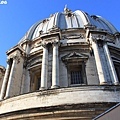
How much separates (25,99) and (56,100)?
7.56ft

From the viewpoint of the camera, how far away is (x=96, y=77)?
18109 millimetres

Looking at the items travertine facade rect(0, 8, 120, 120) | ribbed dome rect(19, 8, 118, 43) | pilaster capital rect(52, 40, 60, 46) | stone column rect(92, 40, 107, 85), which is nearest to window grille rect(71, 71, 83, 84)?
travertine facade rect(0, 8, 120, 120)

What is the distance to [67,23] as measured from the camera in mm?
25734

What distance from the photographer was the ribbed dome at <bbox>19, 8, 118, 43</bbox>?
82.3 feet

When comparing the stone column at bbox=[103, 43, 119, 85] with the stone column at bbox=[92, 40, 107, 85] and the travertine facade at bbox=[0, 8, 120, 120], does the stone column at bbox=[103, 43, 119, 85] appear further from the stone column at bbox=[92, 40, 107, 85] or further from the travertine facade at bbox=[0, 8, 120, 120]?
the stone column at bbox=[92, 40, 107, 85]

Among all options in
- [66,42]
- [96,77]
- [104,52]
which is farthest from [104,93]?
[66,42]

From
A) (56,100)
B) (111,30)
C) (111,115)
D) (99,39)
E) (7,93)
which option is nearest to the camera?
(111,115)

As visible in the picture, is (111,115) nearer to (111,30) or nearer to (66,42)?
(66,42)

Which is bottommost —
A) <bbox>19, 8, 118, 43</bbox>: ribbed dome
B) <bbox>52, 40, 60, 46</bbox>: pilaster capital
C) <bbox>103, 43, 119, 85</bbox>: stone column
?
<bbox>103, 43, 119, 85</bbox>: stone column

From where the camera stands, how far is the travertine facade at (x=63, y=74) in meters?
12.2

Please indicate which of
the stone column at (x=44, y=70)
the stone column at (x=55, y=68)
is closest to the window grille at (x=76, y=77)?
the stone column at (x=55, y=68)

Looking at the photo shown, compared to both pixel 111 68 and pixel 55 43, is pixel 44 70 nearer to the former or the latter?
pixel 55 43

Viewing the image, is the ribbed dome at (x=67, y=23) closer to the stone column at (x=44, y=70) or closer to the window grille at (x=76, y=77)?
the stone column at (x=44, y=70)

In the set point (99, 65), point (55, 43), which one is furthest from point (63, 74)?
point (99, 65)
